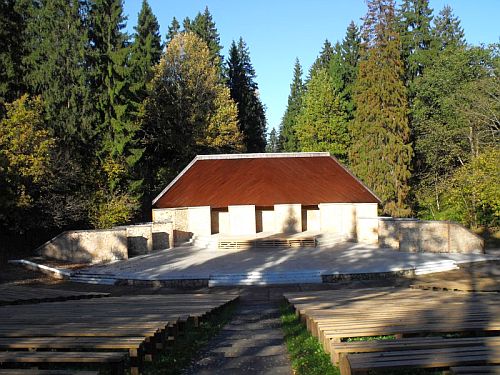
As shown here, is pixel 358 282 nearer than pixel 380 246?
Yes

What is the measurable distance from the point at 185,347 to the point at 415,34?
49.7m

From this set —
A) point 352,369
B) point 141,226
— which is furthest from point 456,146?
point 352,369

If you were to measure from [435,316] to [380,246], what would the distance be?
69.7 ft

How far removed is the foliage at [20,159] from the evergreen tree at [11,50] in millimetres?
5740

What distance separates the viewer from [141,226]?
88.4ft

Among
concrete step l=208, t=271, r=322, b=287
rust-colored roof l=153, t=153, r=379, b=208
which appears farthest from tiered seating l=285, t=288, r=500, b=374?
rust-colored roof l=153, t=153, r=379, b=208

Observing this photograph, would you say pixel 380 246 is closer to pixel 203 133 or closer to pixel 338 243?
pixel 338 243

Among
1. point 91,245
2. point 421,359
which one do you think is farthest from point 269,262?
point 421,359

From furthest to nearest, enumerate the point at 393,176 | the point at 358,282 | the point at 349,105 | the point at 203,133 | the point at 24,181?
the point at 349,105, the point at 203,133, the point at 393,176, the point at 24,181, the point at 358,282

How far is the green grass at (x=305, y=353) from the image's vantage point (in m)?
6.12

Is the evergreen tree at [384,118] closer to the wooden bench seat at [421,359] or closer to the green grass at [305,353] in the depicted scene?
the green grass at [305,353]

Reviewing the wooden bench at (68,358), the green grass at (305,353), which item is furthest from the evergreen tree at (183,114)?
the wooden bench at (68,358)

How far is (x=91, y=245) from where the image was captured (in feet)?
80.5

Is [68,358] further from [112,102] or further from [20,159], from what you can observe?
[112,102]
